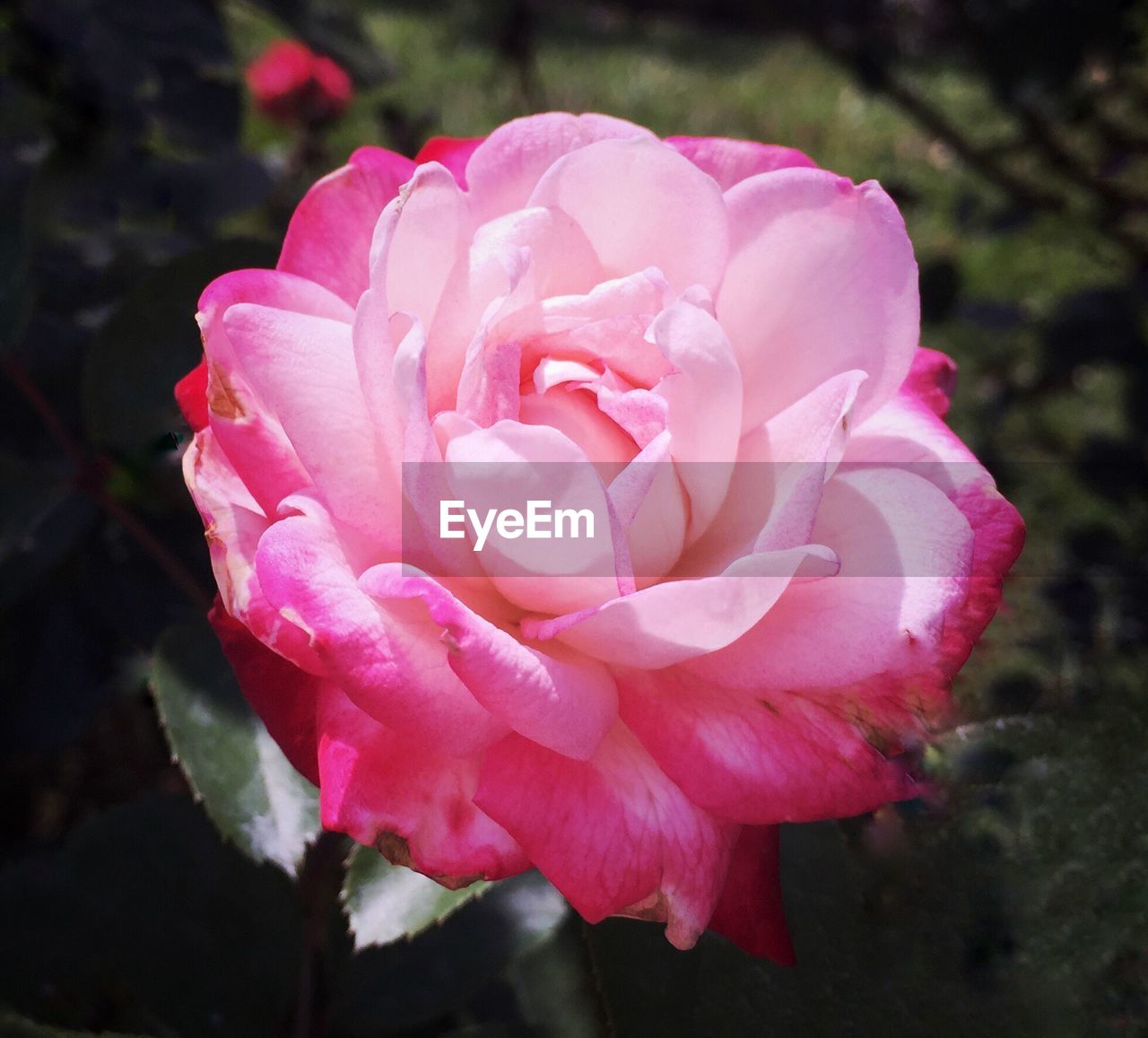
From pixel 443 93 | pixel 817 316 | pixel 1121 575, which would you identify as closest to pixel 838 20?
pixel 1121 575

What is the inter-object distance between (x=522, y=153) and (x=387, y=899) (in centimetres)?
35

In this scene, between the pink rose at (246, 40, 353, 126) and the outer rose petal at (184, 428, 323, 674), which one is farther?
the pink rose at (246, 40, 353, 126)

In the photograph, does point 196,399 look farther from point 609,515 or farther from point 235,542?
point 609,515

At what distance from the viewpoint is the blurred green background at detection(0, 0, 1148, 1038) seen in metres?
0.53

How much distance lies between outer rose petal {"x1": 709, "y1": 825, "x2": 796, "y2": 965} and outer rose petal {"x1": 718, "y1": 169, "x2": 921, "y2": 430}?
0.19 m

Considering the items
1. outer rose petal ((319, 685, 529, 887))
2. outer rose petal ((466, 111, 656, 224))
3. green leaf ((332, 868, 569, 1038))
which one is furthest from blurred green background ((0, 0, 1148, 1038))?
outer rose petal ((466, 111, 656, 224))

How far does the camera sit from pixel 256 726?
597 millimetres

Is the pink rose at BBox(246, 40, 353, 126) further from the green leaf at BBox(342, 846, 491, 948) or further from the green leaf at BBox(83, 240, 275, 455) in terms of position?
the green leaf at BBox(342, 846, 491, 948)

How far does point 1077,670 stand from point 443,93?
2.89 m

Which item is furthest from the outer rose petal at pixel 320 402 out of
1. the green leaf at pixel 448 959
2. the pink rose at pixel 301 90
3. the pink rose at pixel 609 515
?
the pink rose at pixel 301 90

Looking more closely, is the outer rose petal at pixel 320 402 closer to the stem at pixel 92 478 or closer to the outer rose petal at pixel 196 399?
the outer rose petal at pixel 196 399

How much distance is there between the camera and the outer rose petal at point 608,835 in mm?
400

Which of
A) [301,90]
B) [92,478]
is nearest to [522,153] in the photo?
[92,478]

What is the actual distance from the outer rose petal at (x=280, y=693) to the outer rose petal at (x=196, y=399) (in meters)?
0.09
